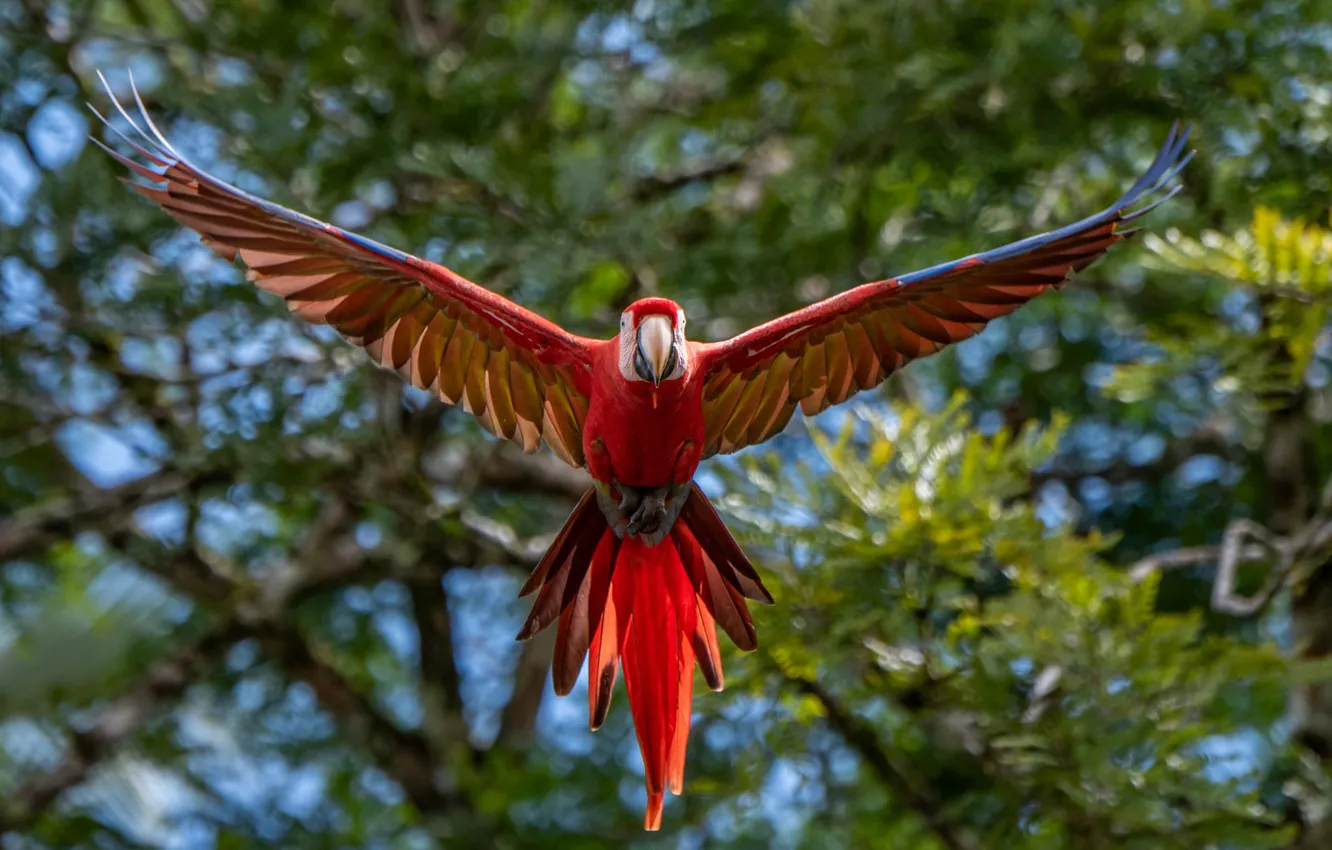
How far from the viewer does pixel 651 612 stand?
94.7 inches

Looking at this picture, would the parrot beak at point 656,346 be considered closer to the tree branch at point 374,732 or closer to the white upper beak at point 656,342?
the white upper beak at point 656,342

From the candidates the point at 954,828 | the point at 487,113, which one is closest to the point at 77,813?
the point at 487,113

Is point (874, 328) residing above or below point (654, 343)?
below

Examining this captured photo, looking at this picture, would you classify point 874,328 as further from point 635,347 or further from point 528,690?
point 528,690

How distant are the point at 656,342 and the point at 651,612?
499 mm

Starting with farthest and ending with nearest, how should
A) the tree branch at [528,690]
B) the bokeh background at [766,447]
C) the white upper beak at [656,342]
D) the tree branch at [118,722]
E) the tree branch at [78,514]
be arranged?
the tree branch at [528,690] → the tree branch at [118,722] → the tree branch at [78,514] → the bokeh background at [766,447] → the white upper beak at [656,342]

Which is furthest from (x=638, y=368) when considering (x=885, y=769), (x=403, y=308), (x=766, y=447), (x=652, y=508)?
(x=766, y=447)

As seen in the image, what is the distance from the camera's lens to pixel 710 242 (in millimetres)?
4457

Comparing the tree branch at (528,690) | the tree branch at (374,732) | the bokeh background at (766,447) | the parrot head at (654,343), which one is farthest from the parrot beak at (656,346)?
the tree branch at (528,690)

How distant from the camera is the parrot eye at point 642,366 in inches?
85.5

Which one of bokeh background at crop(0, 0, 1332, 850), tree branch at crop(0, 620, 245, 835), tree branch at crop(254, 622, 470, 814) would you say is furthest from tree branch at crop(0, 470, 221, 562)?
tree branch at crop(254, 622, 470, 814)

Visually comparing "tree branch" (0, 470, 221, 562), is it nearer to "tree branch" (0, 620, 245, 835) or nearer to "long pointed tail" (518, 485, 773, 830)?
"tree branch" (0, 620, 245, 835)

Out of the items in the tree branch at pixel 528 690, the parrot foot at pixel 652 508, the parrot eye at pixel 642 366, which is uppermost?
the parrot eye at pixel 642 366

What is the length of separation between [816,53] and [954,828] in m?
2.19
